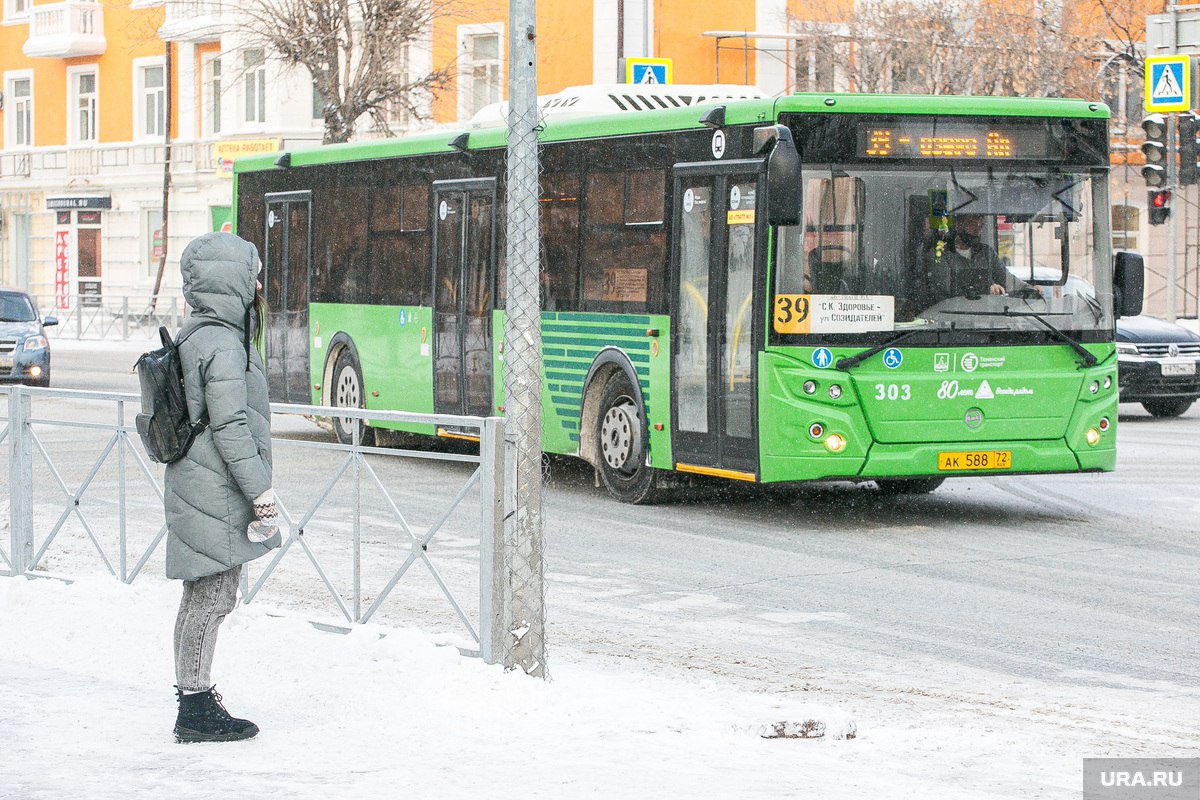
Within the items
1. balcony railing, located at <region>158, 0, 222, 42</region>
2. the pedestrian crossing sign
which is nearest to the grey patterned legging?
the pedestrian crossing sign

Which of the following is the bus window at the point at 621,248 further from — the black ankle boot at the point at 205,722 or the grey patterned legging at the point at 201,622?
the black ankle boot at the point at 205,722

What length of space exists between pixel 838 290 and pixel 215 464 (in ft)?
22.1

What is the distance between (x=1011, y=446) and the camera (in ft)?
44.1

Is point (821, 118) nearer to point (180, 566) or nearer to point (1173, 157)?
point (180, 566)

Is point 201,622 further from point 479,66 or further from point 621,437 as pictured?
point 479,66

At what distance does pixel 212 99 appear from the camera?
163 ft

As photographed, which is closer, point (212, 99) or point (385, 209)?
point (385, 209)

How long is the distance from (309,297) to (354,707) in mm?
12526

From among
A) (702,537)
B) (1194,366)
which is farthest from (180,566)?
(1194,366)

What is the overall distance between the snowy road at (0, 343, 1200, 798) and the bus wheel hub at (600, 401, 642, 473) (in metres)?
0.35

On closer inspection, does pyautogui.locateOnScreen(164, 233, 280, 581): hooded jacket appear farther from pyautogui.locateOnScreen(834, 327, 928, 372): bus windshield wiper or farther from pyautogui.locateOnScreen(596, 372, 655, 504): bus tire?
pyautogui.locateOnScreen(596, 372, 655, 504): bus tire

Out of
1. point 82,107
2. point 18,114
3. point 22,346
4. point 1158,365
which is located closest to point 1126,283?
point 1158,365

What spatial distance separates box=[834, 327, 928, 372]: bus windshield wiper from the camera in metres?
12.9

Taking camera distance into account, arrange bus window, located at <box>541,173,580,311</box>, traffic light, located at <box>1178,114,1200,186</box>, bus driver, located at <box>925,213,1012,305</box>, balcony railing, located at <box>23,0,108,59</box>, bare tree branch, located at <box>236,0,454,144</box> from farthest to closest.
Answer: balcony railing, located at <box>23,0,108,59</box>, bare tree branch, located at <box>236,0,454,144</box>, traffic light, located at <box>1178,114,1200,186</box>, bus window, located at <box>541,173,580,311</box>, bus driver, located at <box>925,213,1012,305</box>
